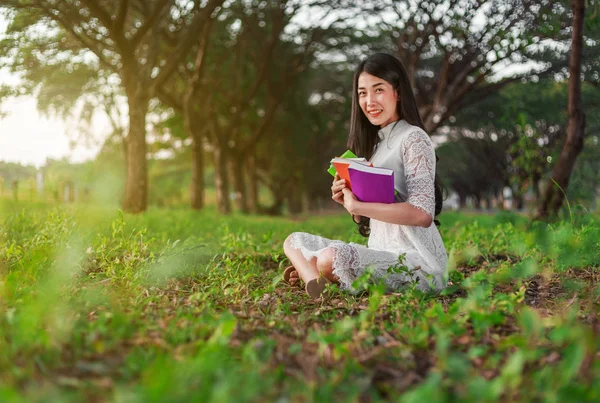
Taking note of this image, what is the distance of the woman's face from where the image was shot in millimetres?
4301

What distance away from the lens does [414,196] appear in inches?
160

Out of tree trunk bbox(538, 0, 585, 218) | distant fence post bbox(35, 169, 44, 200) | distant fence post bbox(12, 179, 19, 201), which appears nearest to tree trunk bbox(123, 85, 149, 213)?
distant fence post bbox(35, 169, 44, 200)

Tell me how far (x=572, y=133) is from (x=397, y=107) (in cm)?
443

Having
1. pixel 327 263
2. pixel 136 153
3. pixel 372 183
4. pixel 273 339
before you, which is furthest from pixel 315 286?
pixel 136 153

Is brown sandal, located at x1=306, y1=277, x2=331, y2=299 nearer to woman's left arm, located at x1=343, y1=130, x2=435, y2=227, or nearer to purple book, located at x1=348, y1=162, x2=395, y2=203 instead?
woman's left arm, located at x1=343, y1=130, x2=435, y2=227

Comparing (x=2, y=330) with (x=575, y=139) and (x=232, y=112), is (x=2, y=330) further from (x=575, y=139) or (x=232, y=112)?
(x=232, y=112)

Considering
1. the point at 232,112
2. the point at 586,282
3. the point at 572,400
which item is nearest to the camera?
the point at 572,400

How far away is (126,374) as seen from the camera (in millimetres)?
2336

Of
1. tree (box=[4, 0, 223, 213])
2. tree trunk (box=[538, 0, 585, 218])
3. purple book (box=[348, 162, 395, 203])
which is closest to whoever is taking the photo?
purple book (box=[348, 162, 395, 203])

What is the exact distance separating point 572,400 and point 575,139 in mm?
6504

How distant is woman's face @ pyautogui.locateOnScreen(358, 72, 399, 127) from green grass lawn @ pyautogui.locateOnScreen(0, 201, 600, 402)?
1339mm

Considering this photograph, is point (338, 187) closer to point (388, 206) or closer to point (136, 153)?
point (388, 206)

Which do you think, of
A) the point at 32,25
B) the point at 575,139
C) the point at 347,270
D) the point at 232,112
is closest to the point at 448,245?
the point at 575,139

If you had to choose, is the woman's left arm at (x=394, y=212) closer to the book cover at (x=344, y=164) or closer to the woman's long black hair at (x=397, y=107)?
the book cover at (x=344, y=164)
